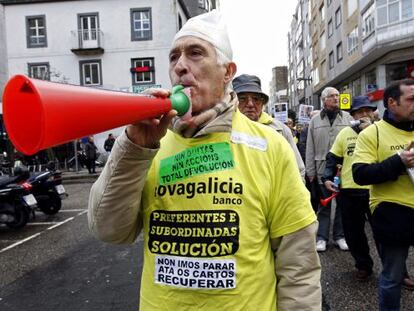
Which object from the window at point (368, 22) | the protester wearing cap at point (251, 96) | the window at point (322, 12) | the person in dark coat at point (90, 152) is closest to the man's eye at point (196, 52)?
the protester wearing cap at point (251, 96)

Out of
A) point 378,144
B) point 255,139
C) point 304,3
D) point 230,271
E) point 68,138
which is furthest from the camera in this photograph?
point 304,3

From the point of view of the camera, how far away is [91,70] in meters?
30.1

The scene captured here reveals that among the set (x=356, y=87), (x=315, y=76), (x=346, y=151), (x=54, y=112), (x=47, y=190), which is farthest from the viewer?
(x=315, y=76)

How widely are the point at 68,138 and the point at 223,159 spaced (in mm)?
730

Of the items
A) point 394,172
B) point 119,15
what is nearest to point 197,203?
point 394,172

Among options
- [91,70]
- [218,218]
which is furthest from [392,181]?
[91,70]

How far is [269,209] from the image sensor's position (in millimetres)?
1597

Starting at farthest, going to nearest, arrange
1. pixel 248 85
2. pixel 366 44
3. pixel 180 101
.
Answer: pixel 366 44, pixel 248 85, pixel 180 101

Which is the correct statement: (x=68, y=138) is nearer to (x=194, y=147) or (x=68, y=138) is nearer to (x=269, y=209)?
(x=194, y=147)

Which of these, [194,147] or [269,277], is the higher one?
[194,147]

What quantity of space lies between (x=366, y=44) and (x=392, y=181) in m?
25.1

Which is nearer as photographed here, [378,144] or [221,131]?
[221,131]

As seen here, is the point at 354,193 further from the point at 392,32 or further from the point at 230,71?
the point at 392,32

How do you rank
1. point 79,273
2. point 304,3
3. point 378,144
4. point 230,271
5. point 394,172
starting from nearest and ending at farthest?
1. point 230,271
2. point 394,172
3. point 378,144
4. point 79,273
5. point 304,3
